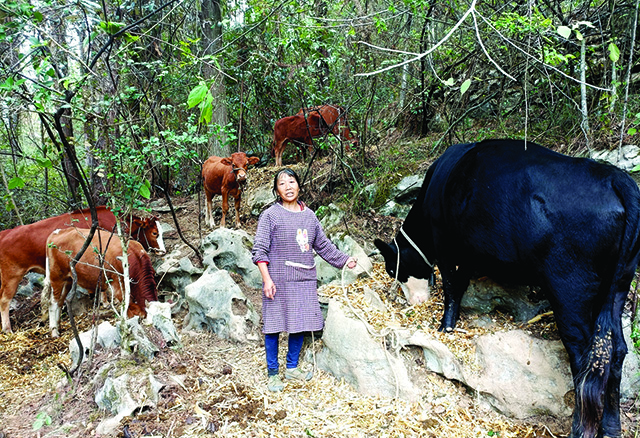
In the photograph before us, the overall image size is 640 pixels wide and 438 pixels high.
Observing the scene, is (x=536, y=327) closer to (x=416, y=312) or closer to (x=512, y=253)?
(x=512, y=253)

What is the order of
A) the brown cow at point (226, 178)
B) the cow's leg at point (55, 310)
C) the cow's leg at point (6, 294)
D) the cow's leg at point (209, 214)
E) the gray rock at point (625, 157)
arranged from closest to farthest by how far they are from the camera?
1. the gray rock at point (625, 157)
2. the cow's leg at point (55, 310)
3. the cow's leg at point (6, 294)
4. the brown cow at point (226, 178)
5. the cow's leg at point (209, 214)

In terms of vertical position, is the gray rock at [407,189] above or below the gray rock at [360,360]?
above

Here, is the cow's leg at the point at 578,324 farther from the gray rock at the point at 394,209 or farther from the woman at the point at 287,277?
the gray rock at the point at 394,209

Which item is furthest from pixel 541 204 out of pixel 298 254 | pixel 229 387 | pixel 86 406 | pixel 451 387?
pixel 86 406

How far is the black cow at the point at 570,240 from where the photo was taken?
2.58m

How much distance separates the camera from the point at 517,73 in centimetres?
542

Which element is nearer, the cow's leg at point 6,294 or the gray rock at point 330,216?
the cow's leg at point 6,294

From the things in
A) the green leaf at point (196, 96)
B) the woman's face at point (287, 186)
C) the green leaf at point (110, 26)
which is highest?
the green leaf at point (110, 26)

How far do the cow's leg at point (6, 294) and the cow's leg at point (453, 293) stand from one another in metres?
5.73

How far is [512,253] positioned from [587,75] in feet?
13.4

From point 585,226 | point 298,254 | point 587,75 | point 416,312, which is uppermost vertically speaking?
point 587,75

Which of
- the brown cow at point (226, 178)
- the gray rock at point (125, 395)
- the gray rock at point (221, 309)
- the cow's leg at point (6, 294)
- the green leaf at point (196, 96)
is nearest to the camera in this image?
the green leaf at point (196, 96)

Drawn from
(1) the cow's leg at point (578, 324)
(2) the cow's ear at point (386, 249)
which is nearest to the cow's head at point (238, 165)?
(2) the cow's ear at point (386, 249)

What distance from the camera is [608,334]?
8.47ft
